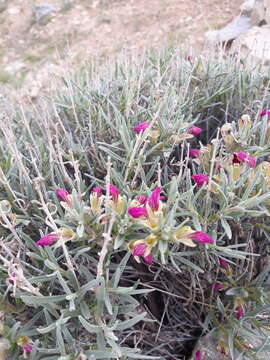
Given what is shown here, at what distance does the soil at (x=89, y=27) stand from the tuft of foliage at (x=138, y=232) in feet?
9.79

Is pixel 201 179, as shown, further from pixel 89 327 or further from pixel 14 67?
pixel 14 67

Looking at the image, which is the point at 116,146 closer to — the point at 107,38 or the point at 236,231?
the point at 236,231

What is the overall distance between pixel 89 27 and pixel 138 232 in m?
4.80

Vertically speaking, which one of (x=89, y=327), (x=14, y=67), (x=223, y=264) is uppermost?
(x=89, y=327)

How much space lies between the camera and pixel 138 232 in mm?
1211

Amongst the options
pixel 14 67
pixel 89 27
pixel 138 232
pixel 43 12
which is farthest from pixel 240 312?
pixel 43 12

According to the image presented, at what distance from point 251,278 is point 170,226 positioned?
580 mm

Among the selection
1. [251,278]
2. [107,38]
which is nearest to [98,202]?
[251,278]

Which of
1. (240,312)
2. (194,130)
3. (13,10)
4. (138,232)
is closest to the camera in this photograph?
(138,232)

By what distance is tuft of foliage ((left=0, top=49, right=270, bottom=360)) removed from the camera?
111cm

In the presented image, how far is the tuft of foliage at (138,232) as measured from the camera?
111cm

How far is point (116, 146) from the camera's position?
5.03ft

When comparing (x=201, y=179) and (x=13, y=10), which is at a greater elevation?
(x=201, y=179)

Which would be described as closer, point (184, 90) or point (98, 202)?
point (98, 202)
